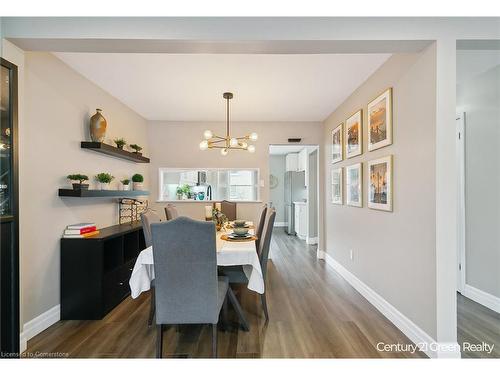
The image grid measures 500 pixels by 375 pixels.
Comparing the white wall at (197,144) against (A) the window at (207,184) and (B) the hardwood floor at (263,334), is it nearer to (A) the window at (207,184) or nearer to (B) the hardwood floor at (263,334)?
(A) the window at (207,184)

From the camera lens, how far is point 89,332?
90.5 inches

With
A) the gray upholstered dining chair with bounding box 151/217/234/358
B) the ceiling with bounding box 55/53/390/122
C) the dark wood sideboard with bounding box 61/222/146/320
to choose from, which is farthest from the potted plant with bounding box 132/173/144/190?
the gray upholstered dining chair with bounding box 151/217/234/358

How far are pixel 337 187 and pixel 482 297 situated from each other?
6.84 ft

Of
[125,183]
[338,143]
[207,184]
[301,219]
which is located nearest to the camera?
[125,183]

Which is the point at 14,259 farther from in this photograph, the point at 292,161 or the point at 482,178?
the point at 292,161

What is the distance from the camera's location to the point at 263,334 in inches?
88.1

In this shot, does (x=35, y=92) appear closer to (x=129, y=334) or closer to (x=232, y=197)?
(x=129, y=334)

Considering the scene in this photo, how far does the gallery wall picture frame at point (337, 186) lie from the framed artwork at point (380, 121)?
982 mm

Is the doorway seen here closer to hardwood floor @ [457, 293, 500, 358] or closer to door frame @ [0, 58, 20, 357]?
hardwood floor @ [457, 293, 500, 358]

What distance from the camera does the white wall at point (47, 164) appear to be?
2201 millimetres

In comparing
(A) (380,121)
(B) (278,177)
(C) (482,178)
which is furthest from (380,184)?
(B) (278,177)

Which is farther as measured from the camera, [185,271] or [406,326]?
[406,326]

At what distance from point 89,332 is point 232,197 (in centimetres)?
324

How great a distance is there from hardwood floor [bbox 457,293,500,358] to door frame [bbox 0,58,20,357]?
10.7 feet
